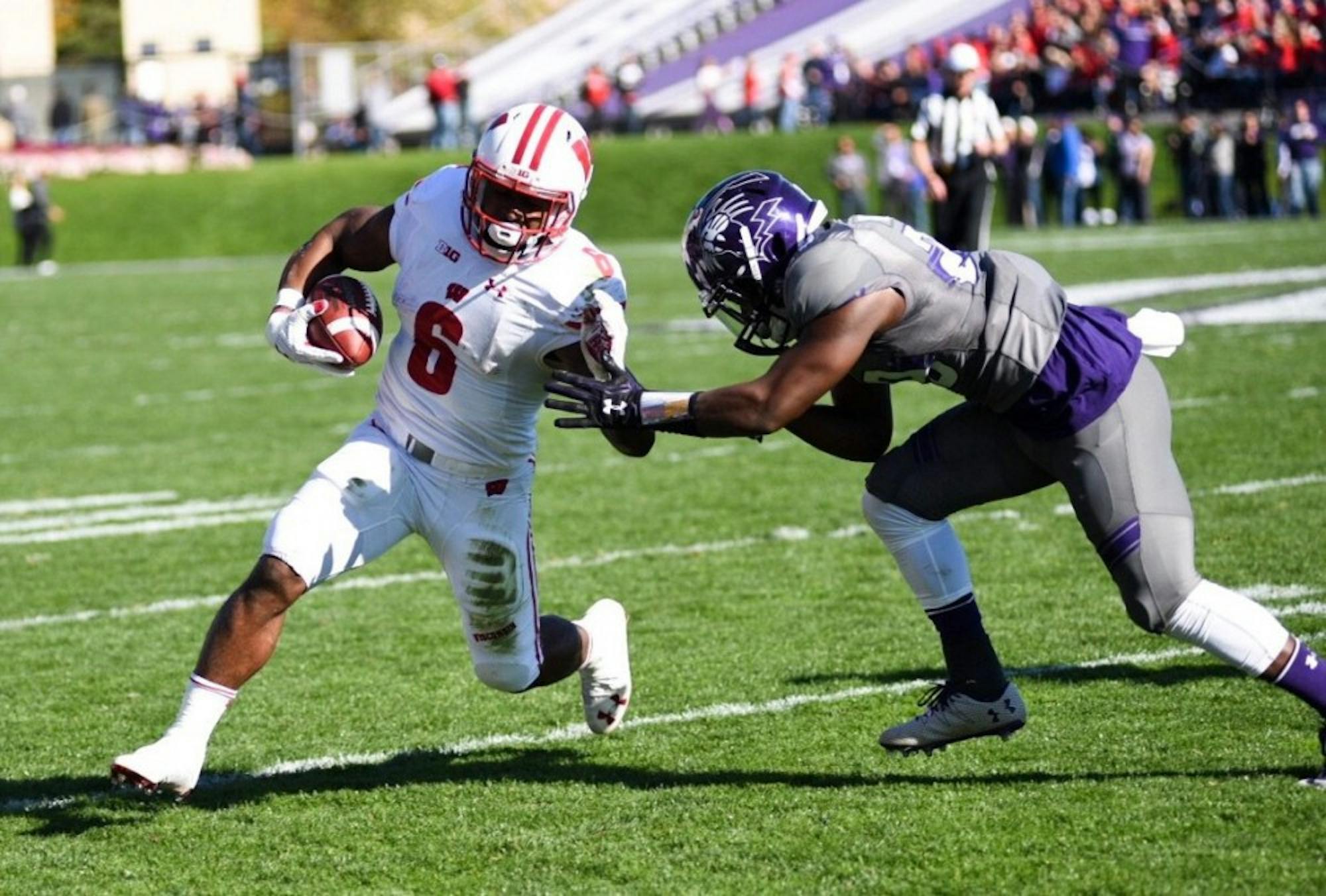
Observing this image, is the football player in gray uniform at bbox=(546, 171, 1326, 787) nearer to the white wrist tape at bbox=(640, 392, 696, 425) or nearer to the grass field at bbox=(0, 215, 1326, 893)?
the white wrist tape at bbox=(640, 392, 696, 425)

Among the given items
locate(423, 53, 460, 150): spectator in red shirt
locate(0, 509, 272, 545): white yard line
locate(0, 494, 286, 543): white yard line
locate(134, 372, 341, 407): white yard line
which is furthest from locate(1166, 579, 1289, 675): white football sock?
locate(423, 53, 460, 150): spectator in red shirt

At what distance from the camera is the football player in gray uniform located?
3943mm

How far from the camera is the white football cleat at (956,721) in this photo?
4414mm

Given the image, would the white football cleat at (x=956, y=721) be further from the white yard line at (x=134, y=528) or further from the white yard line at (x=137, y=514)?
the white yard line at (x=137, y=514)

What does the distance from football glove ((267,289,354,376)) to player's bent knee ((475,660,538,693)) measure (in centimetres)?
78

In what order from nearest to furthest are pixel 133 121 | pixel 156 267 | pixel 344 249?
pixel 344 249, pixel 156 267, pixel 133 121

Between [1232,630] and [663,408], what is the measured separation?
125cm

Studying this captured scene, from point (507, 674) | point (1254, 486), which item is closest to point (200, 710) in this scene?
point (507, 674)

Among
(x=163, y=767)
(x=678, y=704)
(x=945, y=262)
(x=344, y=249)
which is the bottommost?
(x=678, y=704)

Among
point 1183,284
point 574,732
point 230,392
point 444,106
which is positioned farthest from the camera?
point 444,106

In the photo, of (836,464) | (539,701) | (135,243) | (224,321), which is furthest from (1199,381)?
(135,243)

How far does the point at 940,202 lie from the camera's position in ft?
45.7

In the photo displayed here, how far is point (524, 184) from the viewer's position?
4.30 metres

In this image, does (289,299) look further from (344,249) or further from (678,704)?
(678,704)
